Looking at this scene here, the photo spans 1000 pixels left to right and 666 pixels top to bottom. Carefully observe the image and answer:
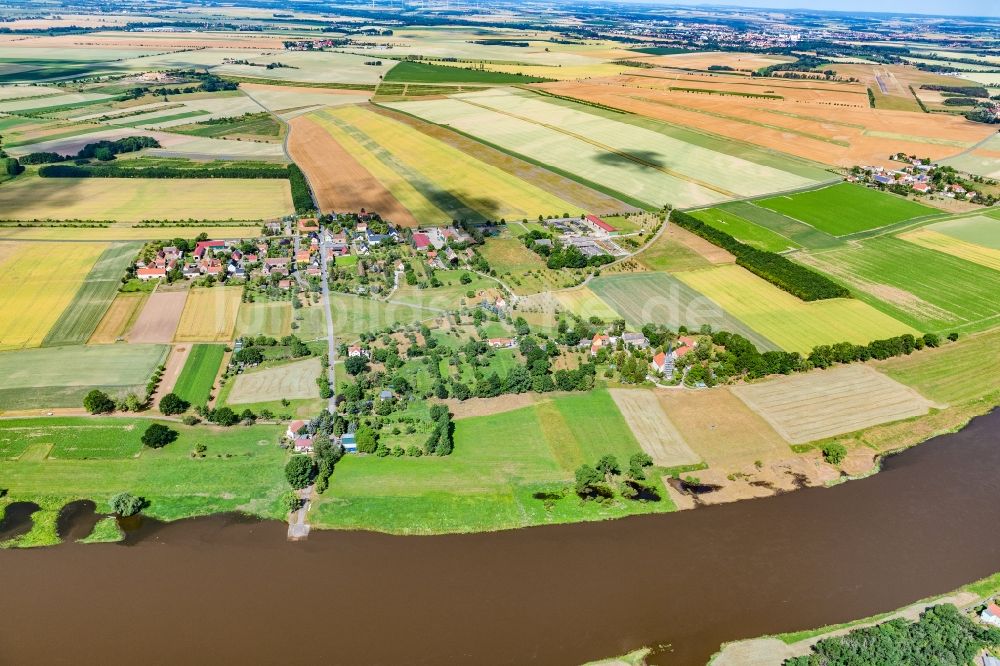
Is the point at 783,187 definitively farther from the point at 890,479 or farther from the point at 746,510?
the point at 746,510

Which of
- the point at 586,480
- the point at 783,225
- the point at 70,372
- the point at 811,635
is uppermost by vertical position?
the point at 783,225

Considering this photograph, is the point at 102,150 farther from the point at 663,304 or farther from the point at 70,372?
the point at 663,304

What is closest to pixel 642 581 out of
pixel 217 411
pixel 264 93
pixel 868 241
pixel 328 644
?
pixel 328 644

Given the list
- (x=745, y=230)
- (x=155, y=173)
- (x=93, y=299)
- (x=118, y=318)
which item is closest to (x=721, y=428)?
(x=745, y=230)

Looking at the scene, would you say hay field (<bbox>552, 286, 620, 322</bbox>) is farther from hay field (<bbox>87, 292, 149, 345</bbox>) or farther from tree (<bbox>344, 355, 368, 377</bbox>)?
hay field (<bbox>87, 292, 149, 345</bbox>)

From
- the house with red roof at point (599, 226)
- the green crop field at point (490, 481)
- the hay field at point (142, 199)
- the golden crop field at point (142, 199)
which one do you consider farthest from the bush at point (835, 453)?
the golden crop field at point (142, 199)

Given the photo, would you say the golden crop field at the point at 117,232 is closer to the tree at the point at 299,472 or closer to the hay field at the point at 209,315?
the hay field at the point at 209,315
